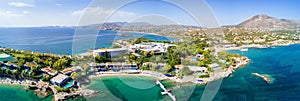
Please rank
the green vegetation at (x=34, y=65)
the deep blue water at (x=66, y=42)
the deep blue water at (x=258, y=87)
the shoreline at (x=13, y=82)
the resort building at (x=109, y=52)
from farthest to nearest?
the resort building at (x=109, y=52), the green vegetation at (x=34, y=65), the shoreline at (x=13, y=82), the deep blue water at (x=258, y=87), the deep blue water at (x=66, y=42)

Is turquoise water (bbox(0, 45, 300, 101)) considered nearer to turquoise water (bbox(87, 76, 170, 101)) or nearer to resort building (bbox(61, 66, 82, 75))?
turquoise water (bbox(87, 76, 170, 101))

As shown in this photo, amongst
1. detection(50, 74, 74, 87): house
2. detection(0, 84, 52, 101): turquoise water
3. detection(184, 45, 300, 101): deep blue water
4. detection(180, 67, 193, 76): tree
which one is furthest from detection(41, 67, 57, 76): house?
detection(184, 45, 300, 101): deep blue water

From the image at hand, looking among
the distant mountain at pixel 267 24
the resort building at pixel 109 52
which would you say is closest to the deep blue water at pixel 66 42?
the resort building at pixel 109 52

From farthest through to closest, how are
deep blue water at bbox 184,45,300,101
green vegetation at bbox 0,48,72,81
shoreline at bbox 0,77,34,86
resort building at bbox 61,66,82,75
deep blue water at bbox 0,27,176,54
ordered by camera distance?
resort building at bbox 61,66,82,75 < green vegetation at bbox 0,48,72,81 < shoreline at bbox 0,77,34,86 < deep blue water at bbox 184,45,300,101 < deep blue water at bbox 0,27,176,54

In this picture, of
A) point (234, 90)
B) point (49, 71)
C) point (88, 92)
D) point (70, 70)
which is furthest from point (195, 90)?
point (49, 71)

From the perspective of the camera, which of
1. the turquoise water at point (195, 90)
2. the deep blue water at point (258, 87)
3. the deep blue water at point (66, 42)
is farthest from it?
the deep blue water at point (258, 87)

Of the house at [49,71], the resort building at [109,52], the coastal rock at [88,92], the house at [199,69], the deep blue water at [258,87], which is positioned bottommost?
the deep blue water at [258,87]

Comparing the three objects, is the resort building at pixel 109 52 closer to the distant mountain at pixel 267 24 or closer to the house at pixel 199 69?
the house at pixel 199 69
